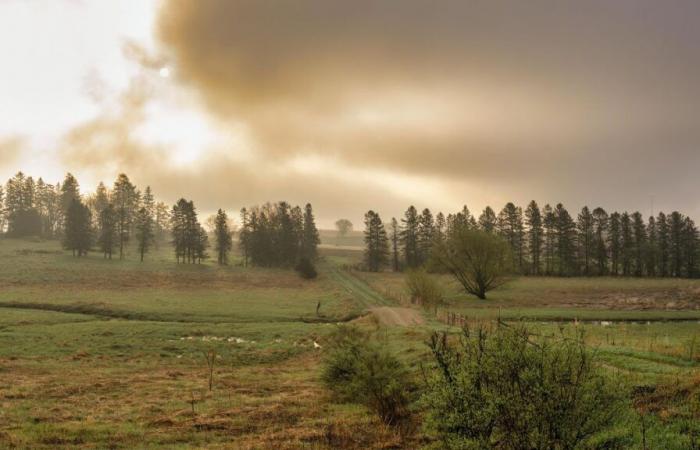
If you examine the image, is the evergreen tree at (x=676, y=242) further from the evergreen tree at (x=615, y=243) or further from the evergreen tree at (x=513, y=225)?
the evergreen tree at (x=513, y=225)

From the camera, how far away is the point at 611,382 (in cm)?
959

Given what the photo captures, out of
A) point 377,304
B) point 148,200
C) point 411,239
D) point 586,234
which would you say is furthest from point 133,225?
point 586,234

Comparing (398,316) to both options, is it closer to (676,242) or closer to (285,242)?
(285,242)

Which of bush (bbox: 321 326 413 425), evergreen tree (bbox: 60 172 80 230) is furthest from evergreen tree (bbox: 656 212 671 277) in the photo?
evergreen tree (bbox: 60 172 80 230)

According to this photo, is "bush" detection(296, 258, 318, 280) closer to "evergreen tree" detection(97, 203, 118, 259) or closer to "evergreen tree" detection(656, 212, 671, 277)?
"evergreen tree" detection(97, 203, 118, 259)

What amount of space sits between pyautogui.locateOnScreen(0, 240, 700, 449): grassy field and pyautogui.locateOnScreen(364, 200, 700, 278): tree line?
25.9m

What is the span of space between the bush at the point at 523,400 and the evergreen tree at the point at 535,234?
113 meters

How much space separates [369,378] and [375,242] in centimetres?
10914

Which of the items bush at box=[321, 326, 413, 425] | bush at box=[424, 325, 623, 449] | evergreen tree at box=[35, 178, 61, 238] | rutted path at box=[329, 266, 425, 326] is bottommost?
rutted path at box=[329, 266, 425, 326]

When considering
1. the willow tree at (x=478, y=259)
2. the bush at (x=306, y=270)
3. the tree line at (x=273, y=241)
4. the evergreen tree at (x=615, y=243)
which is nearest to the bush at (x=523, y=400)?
the willow tree at (x=478, y=259)

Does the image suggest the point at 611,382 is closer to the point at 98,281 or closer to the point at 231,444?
the point at 231,444

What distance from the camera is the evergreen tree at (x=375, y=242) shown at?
125938 mm

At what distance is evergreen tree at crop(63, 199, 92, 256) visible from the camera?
340 feet

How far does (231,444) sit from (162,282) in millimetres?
75532
